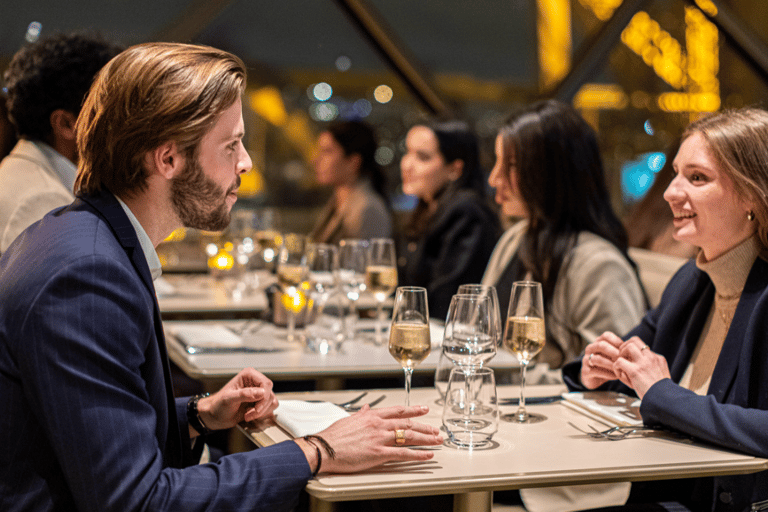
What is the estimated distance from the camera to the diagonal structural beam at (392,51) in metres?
4.69

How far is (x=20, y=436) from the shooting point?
3.77 feet

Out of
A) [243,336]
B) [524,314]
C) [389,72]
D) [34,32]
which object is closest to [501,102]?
[389,72]

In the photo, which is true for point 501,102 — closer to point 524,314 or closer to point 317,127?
point 317,127

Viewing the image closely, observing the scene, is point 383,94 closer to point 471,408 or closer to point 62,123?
point 62,123

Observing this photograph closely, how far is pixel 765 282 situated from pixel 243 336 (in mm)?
1571

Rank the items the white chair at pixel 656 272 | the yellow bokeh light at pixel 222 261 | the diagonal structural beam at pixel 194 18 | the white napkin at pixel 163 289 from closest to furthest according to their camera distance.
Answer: the white chair at pixel 656 272
the white napkin at pixel 163 289
the yellow bokeh light at pixel 222 261
the diagonal structural beam at pixel 194 18

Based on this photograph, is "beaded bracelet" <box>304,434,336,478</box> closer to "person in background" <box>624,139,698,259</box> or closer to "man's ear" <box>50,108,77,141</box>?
"man's ear" <box>50,108,77,141</box>

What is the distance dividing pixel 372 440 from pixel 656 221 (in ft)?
9.86

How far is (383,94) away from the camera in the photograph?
198 inches

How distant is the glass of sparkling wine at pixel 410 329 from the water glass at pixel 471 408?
0.18 meters

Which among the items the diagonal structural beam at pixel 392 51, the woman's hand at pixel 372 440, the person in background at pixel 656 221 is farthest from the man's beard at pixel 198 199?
the diagonal structural beam at pixel 392 51

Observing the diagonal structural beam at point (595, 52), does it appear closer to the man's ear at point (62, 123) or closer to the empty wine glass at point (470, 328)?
the man's ear at point (62, 123)

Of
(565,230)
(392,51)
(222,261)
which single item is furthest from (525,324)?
(392,51)

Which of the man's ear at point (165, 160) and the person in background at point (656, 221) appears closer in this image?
the man's ear at point (165, 160)
